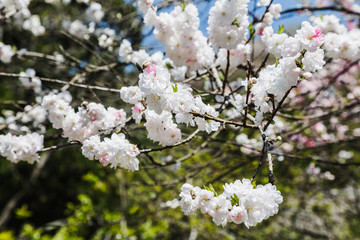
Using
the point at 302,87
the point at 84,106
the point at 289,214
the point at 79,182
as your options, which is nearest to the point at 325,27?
the point at 84,106

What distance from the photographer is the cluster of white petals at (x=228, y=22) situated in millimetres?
1516

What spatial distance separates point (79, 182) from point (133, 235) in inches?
162

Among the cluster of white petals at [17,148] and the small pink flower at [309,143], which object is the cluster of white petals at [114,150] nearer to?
the cluster of white petals at [17,148]

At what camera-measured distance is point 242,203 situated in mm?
1052

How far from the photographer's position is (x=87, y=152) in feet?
4.48

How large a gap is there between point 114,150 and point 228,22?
3.00ft

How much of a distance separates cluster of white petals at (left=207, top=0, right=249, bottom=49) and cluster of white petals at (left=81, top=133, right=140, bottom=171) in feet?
2.56

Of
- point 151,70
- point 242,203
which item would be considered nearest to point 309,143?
point 242,203

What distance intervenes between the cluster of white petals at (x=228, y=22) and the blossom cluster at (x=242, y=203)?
0.87 meters

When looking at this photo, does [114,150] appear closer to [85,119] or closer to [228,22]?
[85,119]

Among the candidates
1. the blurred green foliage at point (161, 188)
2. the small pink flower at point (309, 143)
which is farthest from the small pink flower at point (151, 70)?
the small pink flower at point (309, 143)

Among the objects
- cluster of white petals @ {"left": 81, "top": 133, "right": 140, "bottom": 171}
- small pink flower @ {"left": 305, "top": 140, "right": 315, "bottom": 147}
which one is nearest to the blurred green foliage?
small pink flower @ {"left": 305, "top": 140, "right": 315, "bottom": 147}

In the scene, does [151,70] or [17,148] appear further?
[17,148]

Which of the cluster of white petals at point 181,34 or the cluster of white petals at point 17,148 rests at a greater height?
the cluster of white petals at point 181,34
